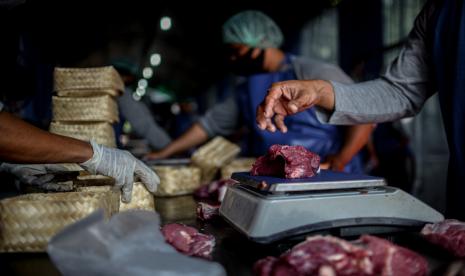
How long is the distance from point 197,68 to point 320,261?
19214 mm

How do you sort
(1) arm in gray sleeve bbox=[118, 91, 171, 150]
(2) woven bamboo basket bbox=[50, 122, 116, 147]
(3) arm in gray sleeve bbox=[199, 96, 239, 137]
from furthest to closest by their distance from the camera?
(1) arm in gray sleeve bbox=[118, 91, 171, 150] < (3) arm in gray sleeve bbox=[199, 96, 239, 137] < (2) woven bamboo basket bbox=[50, 122, 116, 147]

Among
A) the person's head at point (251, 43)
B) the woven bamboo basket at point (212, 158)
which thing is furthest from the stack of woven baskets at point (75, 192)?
the person's head at point (251, 43)

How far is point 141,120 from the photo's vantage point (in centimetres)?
494

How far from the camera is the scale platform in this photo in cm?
130

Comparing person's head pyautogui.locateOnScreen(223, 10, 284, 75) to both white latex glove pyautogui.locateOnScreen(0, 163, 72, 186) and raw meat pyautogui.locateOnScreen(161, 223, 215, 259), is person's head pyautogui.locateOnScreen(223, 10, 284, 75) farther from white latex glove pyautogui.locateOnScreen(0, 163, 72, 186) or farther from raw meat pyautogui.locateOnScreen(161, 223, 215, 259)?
raw meat pyautogui.locateOnScreen(161, 223, 215, 259)

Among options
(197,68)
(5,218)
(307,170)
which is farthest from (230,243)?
(197,68)

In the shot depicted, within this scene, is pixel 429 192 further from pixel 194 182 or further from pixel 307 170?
pixel 307 170

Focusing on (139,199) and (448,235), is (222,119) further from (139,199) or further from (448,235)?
(448,235)

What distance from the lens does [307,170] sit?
5.40ft

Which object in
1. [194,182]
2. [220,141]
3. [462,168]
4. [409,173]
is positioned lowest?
[409,173]

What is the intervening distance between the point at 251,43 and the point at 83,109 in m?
1.68

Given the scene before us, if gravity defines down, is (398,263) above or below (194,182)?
above

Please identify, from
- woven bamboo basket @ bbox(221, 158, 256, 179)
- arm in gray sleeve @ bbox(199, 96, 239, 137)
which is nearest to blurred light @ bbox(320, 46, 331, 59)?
arm in gray sleeve @ bbox(199, 96, 239, 137)

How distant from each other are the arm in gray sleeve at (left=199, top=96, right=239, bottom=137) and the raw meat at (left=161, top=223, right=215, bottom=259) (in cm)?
294
